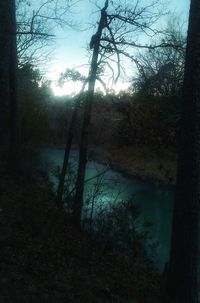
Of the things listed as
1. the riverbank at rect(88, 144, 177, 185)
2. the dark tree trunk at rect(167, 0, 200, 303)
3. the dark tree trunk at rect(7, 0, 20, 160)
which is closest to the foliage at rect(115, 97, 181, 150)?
the dark tree trunk at rect(167, 0, 200, 303)

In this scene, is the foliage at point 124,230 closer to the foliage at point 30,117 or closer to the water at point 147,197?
the water at point 147,197

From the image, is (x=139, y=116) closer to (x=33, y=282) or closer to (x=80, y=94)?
(x=80, y=94)

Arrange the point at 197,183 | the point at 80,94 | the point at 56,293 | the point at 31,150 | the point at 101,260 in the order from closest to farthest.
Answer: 1. the point at 56,293
2. the point at 197,183
3. the point at 101,260
4. the point at 80,94
5. the point at 31,150

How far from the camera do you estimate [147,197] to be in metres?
18.7

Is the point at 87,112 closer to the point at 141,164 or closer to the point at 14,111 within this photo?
the point at 14,111

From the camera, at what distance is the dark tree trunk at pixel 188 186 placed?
5547 millimetres

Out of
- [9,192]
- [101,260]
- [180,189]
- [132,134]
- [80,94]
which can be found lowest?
[101,260]

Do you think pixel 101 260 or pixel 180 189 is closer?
pixel 180 189

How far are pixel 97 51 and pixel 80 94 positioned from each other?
4.88 ft

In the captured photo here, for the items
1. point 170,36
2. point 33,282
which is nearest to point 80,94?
point 170,36

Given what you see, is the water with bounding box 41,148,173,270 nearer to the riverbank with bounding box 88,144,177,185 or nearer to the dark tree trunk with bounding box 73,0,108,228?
the dark tree trunk with bounding box 73,0,108,228

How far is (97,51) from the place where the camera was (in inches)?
434

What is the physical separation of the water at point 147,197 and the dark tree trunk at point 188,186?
420cm

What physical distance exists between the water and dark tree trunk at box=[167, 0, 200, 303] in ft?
13.8
